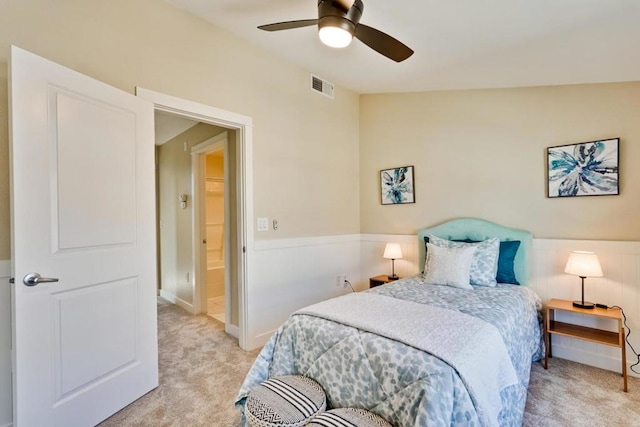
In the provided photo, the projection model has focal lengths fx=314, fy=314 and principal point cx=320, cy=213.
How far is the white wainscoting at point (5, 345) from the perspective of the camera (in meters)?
1.61

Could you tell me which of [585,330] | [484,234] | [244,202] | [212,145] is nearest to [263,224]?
[244,202]

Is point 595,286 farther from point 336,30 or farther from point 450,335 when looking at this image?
point 336,30

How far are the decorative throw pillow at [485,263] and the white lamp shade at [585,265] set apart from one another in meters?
0.51

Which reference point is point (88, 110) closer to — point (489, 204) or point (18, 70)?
point (18, 70)

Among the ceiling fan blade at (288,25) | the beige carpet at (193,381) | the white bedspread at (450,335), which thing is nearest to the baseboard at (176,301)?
the beige carpet at (193,381)

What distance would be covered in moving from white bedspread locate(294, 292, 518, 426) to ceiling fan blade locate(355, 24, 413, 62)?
5.21ft

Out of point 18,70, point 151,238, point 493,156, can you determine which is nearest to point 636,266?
point 493,156

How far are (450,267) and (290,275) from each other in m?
1.50

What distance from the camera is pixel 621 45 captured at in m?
2.06

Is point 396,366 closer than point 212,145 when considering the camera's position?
Yes

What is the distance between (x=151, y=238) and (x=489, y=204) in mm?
2988

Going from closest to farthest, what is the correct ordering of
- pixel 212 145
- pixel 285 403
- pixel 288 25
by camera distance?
pixel 285 403
pixel 288 25
pixel 212 145

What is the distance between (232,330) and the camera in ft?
10.5

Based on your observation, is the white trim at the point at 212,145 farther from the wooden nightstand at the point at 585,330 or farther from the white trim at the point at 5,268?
the wooden nightstand at the point at 585,330
